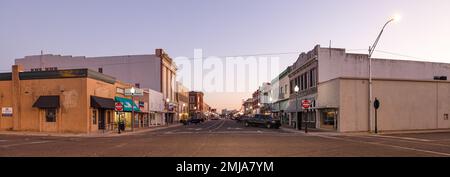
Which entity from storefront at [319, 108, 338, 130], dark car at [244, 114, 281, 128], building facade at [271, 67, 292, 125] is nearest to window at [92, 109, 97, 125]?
dark car at [244, 114, 281, 128]

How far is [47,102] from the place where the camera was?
123ft

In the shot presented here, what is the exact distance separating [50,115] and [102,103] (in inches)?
197

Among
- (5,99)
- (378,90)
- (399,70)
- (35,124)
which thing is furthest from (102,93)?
(399,70)

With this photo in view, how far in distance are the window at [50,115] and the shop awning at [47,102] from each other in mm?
732

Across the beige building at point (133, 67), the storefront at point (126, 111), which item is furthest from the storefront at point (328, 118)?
the beige building at point (133, 67)

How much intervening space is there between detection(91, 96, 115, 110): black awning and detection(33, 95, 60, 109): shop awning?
3.27m

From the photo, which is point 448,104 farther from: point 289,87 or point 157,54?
point 157,54

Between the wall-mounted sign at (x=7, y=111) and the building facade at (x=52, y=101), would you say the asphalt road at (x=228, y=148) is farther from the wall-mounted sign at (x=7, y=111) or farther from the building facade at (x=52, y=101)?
the wall-mounted sign at (x=7, y=111)

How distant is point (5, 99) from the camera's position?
40156 mm

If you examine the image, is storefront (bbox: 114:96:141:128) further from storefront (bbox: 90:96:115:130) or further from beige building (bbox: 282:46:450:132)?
beige building (bbox: 282:46:450:132)

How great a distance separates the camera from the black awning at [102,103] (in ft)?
125

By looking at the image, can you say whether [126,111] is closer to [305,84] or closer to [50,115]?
[50,115]
